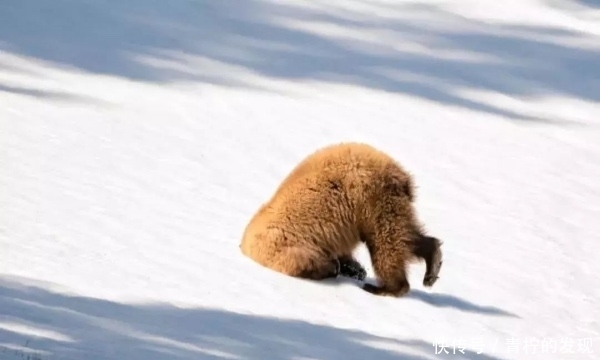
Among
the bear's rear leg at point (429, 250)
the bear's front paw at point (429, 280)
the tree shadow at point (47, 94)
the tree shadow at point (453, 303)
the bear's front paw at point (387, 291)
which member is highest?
the bear's rear leg at point (429, 250)

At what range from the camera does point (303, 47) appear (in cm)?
1731

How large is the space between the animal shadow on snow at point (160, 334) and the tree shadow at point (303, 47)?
25.4 feet

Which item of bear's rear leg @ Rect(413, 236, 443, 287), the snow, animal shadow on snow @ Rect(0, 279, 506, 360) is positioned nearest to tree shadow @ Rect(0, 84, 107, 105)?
the snow

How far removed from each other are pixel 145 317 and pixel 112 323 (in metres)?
0.34

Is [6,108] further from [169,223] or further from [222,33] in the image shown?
[222,33]

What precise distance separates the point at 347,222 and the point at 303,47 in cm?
870

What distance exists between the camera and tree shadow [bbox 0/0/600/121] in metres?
15.8

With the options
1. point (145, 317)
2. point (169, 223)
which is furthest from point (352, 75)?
point (145, 317)

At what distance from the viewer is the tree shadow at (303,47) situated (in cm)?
1584

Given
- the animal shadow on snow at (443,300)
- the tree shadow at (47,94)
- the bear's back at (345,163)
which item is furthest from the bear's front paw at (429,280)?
the tree shadow at (47,94)

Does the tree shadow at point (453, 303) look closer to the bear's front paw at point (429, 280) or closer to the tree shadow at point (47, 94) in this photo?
the bear's front paw at point (429, 280)

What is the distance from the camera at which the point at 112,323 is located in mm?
7168

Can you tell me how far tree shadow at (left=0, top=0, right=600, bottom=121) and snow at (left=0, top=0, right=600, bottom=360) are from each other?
0.04 metres

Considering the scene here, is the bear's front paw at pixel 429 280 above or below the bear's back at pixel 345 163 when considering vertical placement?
below
